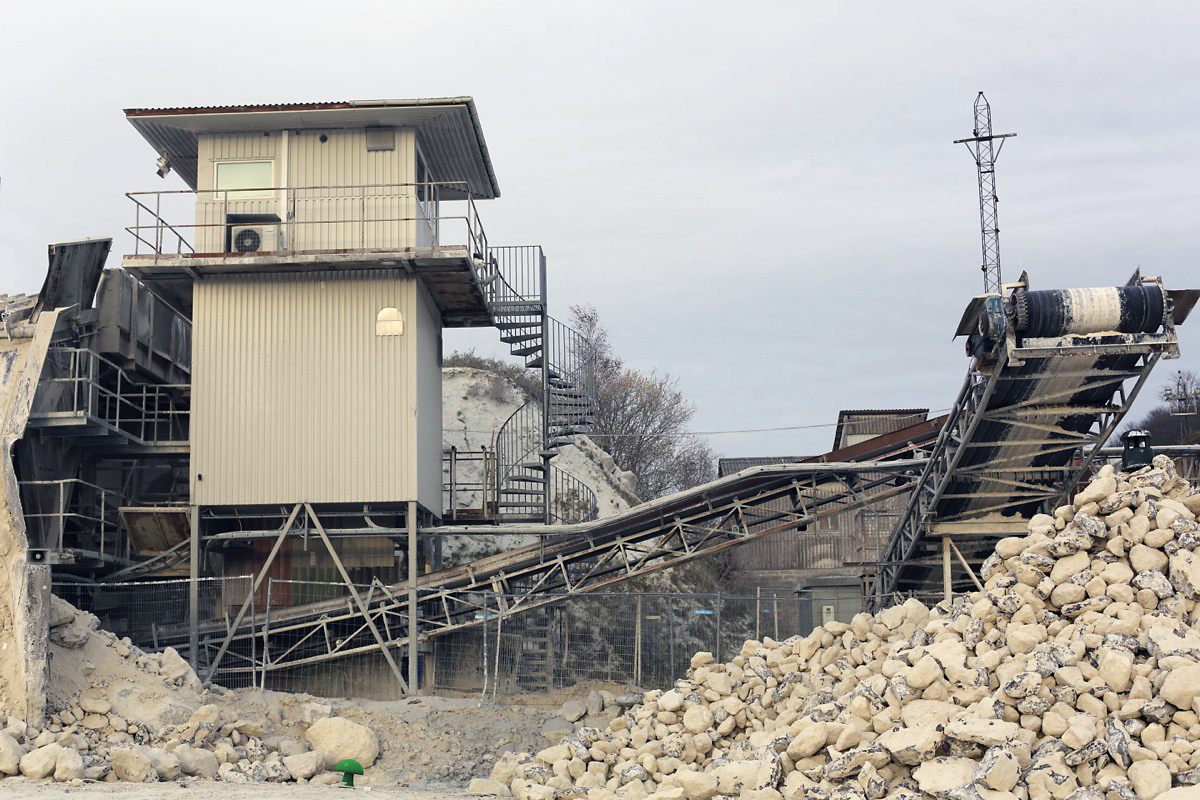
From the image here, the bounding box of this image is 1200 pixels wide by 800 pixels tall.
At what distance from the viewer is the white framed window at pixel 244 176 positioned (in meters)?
26.5

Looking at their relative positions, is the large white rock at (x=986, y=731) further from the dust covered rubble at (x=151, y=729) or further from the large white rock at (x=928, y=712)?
the dust covered rubble at (x=151, y=729)

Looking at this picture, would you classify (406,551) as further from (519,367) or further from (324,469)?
(519,367)

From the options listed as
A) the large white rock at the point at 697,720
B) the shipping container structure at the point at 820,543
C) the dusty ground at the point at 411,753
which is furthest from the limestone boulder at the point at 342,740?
the shipping container structure at the point at 820,543

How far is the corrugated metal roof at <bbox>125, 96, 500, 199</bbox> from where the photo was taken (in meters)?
25.8

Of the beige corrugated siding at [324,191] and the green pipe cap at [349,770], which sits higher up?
the beige corrugated siding at [324,191]

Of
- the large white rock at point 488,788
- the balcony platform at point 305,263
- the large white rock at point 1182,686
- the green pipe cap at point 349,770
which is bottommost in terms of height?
the large white rock at point 488,788

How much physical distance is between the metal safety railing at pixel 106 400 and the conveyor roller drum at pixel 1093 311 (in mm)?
15319

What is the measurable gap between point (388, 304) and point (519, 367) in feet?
103

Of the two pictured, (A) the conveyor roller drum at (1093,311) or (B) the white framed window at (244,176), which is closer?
(A) the conveyor roller drum at (1093,311)

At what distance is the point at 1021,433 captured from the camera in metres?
20.1

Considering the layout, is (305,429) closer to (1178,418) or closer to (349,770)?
(349,770)

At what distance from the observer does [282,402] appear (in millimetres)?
25469

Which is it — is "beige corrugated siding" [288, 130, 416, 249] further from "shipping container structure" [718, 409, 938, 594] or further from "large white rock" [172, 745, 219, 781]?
"shipping container structure" [718, 409, 938, 594]

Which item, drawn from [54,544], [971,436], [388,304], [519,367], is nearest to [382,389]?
[388,304]
